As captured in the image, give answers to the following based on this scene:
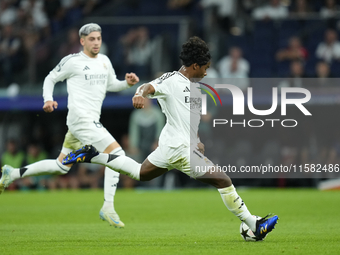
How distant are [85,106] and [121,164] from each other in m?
1.64

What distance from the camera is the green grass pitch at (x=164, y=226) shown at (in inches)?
231

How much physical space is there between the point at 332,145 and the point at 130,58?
5884 millimetres

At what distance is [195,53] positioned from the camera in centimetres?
620

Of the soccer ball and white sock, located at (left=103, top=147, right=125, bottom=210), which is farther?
white sock, located at (left=103, top=147, right=125, bottom=210)

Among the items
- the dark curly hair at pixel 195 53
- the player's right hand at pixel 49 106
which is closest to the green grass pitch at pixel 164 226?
the player's right hand at pixel 49 106

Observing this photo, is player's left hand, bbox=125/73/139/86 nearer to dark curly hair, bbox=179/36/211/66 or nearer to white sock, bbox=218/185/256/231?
dark curly hair, bbox=179/36/211/66

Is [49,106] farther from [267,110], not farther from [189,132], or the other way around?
[267,110]

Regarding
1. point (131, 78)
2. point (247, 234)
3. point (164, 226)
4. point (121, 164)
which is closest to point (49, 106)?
point (131, 78)

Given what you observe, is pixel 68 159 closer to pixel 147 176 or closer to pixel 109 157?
pixel 109 157

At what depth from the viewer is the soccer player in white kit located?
7.90 m

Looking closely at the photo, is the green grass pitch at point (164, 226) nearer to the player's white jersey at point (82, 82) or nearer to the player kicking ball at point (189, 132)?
the player kicking ball at point (189, 132)

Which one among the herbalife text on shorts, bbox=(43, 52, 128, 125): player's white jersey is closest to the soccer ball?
bbox=(43, 52, 128, 125): player's white jersey

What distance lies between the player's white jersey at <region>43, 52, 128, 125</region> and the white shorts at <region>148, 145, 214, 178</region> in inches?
80.1

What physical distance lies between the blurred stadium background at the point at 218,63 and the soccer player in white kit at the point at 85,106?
7.31 m
